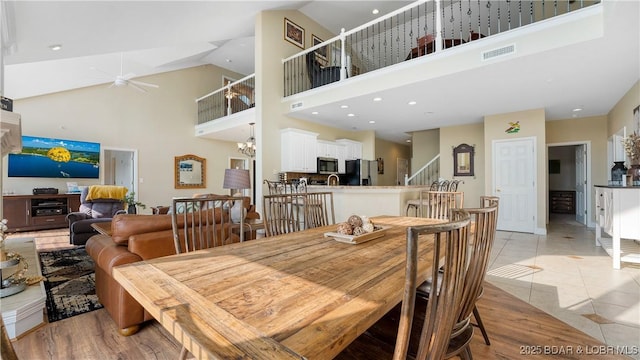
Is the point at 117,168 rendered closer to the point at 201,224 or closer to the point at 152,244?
the point at 152,244

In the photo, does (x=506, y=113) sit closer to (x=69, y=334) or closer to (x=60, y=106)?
(x=69, y=334)

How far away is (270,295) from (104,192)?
21.4 feet

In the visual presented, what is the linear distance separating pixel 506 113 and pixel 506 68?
2600 millimetres

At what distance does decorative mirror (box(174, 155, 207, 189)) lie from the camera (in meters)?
8.25

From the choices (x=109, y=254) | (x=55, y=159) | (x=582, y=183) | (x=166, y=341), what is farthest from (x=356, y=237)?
(x=55, y=159)

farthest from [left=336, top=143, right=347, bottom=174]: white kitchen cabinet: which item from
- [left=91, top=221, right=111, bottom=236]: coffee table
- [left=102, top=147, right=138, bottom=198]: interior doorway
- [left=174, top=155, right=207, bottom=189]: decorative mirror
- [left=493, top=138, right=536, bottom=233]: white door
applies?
[left=102, top=147, right=138, bottom=198]: interior doorway

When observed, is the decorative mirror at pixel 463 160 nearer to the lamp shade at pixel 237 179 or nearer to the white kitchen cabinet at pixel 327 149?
the white kitchen cabinet at pixel 327 149

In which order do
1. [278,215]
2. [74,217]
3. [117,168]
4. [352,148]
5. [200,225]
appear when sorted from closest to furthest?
[200,225] < [278,215] < [74,217] < [352,148] < [117,168]

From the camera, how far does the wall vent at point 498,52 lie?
341 centimetres

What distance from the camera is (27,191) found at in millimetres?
6164

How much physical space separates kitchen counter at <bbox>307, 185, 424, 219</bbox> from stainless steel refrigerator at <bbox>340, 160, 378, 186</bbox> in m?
2.49

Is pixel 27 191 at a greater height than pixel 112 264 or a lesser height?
greater

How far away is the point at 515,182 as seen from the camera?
575 cm

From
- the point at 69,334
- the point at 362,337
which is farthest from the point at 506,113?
the point at 69,334
